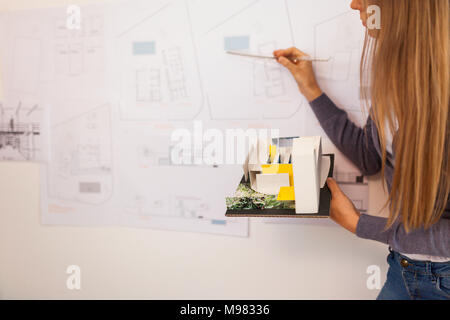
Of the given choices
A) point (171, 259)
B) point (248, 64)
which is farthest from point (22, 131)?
point (248, 64)

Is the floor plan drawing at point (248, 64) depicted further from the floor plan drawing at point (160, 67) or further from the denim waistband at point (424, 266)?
the denim waistband at point (424, 266)

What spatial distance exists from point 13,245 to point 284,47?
118 centimetres

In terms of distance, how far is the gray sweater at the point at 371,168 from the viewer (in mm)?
693

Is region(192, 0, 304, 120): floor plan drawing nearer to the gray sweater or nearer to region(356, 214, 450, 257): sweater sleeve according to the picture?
the gray sweater

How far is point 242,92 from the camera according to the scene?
103 centimetres

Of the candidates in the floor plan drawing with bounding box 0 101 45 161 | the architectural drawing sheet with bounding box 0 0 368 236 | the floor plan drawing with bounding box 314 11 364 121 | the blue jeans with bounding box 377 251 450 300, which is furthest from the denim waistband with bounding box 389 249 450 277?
the floor plan drawing with bounding box 0 101 45 161

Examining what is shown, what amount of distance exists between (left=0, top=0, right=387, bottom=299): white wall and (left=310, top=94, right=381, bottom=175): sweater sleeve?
10cm

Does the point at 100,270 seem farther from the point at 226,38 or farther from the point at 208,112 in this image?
the point at 226,38

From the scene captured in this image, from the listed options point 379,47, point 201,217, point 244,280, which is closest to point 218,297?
point 244,280

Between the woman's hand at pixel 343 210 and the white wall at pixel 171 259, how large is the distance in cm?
24

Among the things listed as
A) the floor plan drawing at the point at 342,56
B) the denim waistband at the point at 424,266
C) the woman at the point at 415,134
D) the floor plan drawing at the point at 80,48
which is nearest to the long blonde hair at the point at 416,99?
the woman at the point at 415,134

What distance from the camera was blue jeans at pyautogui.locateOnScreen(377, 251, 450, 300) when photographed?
745 mm

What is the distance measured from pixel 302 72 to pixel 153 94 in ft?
1.51

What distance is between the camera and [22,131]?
1189 mm
